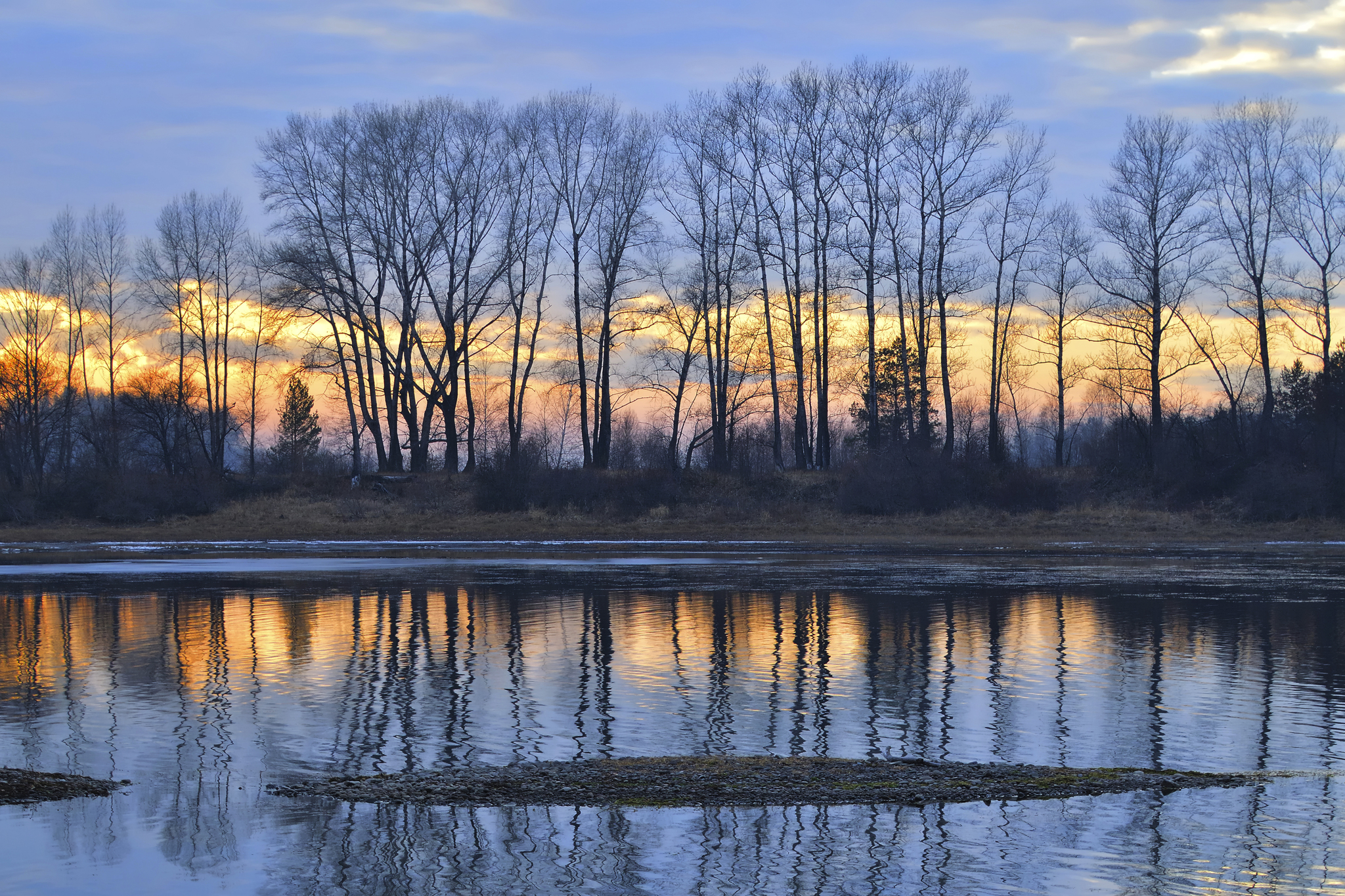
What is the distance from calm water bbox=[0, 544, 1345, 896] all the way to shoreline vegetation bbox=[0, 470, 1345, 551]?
17651 mm

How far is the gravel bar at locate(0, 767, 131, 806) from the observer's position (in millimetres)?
9289

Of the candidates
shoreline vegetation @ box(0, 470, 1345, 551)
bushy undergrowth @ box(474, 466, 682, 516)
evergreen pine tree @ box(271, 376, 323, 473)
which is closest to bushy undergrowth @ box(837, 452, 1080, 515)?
shoreline vegetation @ box(0, 470, 1345, 551)

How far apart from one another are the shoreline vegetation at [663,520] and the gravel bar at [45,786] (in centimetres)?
3395

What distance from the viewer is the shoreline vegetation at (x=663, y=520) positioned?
44844mm

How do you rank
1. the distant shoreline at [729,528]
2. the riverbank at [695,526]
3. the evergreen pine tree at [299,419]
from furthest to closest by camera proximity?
the evergreen pine tree at [299,419]
the riverbank at [695,526]
the distant shoreline at [729,528]

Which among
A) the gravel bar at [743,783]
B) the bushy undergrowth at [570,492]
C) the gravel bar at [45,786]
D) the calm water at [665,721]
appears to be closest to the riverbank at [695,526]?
the bushy undergrowth at [570,492]

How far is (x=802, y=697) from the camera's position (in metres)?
13.8

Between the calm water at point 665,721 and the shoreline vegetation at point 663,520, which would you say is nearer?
the calm water at point 665,721

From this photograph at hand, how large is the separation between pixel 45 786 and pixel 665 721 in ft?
18.6

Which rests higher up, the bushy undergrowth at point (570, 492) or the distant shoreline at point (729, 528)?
the bushy undergrowth at point (570, 492)

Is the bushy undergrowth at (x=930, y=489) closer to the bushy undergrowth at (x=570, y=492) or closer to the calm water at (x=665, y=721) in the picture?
the bushy undergrowth at (x=570, y=492)

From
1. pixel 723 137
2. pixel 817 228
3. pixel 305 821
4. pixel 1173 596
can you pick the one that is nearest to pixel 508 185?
pixel 723 137

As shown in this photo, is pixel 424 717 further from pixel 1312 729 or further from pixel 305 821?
pixel 1312 729

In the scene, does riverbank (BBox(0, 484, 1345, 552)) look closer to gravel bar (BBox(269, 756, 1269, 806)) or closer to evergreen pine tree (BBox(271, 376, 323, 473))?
gravel bar (BBox(269, 756, 1269, 806))
